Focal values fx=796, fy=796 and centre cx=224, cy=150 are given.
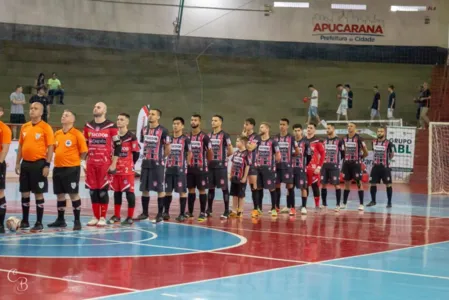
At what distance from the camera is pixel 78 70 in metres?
39.6

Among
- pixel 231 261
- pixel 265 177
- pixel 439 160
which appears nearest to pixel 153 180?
pixel 265 177

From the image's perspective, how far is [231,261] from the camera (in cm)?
1125

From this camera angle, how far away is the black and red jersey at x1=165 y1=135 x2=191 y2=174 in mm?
16953

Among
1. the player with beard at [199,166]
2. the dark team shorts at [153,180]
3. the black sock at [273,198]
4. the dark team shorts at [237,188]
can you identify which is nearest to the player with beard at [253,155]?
the black sock at [273,198]

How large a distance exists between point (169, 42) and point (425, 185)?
14587mm

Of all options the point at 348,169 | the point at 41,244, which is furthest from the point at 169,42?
the point at 41,244

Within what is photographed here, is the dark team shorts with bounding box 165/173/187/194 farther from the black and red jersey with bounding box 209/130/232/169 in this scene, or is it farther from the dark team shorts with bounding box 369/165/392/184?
the dark team shorts with bounding box 369/165/392/184

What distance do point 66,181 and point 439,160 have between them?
75.0ft

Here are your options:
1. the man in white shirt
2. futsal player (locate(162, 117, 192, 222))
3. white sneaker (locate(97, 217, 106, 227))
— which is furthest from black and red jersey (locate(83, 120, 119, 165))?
the man in white shirt

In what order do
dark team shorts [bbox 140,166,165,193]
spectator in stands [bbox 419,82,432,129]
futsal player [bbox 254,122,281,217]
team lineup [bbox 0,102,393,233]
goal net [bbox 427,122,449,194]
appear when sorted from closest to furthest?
team lineup [bbox 0,102,393,233], dark team shorts [bbox 140,166,165,193], futsal player [bbox 254,122,281,217], goal net [bbox 427,122,449,194], spectator in stands [bbox 419,82,432,129]

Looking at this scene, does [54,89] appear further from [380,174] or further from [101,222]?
[101,222]

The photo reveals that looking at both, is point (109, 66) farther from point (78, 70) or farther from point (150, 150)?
point (150, 150)

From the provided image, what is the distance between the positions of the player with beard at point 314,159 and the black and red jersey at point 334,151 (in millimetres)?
164

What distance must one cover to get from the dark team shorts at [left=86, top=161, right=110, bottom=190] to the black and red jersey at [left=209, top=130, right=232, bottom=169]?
340cm
